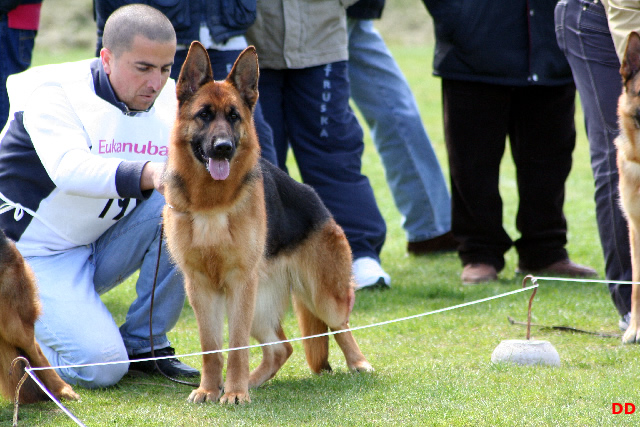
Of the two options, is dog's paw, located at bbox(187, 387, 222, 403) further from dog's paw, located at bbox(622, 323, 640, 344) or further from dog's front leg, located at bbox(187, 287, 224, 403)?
dog's paw, located at bbox(622, 323, 640, 344)

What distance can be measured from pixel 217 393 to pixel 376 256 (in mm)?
2763

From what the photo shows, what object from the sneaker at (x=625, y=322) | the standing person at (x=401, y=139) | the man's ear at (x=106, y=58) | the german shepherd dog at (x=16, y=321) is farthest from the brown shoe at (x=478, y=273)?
the german shepherd dog at (x=16, y=321)

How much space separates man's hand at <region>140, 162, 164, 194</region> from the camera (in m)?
3.56

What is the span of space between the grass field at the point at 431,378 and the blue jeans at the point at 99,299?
20cm

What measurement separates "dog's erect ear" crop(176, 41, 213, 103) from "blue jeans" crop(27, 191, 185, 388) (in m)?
1.04

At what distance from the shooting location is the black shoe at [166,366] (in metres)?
4.14

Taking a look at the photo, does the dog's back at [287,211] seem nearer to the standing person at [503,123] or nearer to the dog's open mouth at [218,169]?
the dog's open mouth at [218,169]

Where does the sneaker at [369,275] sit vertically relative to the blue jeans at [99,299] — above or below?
below

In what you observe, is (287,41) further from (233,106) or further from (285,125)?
(233,106)

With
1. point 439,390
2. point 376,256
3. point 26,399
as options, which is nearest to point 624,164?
point 439,390

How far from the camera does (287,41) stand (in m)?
5.72

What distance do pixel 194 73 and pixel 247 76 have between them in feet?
0.80

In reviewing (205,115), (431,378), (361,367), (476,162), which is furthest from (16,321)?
(476,162)

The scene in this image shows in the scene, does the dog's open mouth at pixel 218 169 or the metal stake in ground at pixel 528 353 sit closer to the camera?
the dog's open mouth at pixel 218 169
